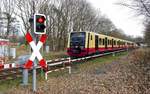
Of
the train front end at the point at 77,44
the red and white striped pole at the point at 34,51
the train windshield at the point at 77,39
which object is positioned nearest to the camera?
the red and white striped pole at the point at 34,51

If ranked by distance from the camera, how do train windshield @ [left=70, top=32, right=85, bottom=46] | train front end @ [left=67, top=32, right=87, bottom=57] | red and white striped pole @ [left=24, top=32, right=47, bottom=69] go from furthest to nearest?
train windshield @ [left=70, top=32, right=85, bottom=46] → train front end @ [left=67, top=32, right=87, bottom=57] → red and white striped pole @ [left=24, top=32, right=47, bottom=69]

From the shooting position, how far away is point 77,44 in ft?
91.7

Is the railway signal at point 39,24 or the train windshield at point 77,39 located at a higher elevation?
the railway signal at point 39,24

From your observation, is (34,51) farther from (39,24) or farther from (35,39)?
(39,24)

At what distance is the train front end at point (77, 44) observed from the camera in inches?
1076

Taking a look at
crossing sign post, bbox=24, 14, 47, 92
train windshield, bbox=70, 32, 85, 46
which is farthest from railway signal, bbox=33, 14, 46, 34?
train windshield, bbox=70, 32, 85, 46

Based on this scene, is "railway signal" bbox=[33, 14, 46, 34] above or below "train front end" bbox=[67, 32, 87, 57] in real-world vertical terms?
above

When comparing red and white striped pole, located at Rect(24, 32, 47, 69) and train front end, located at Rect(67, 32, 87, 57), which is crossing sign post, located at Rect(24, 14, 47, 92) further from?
train front end, located at Rect(67, 32, 87, 57)

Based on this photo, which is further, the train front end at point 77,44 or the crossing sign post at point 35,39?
the train front end at point 77,44

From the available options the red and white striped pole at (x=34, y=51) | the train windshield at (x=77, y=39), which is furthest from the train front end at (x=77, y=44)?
the red and white striped pole at (x=34, y=51)

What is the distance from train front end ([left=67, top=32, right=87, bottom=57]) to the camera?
2733 centimetres

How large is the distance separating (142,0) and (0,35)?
31628 millimetres

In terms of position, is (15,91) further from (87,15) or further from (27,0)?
(87,15)

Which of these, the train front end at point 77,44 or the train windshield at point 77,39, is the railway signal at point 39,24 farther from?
the train windshield at point 77,39
